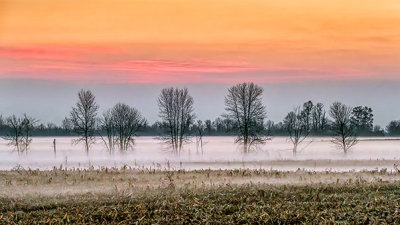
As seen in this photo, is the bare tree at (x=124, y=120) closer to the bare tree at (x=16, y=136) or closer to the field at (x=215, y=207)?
the bare tree at (x=16, y=136)

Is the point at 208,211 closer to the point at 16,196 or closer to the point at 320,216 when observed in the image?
the point at 320,216

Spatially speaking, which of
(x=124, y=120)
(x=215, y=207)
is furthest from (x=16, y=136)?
(x=215, y=207)

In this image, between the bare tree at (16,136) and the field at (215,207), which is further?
the bare tree at (16,136)

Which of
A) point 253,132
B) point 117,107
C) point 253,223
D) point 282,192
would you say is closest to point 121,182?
point 282,192

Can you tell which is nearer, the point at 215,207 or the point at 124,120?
the point at 215,207

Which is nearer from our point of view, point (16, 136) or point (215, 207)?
point (215, 207)

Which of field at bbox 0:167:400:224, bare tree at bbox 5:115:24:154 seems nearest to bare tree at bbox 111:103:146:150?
bare tree at bbox 5:115:24:154

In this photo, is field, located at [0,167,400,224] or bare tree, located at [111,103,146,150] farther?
bare tree, located at [111,103,146,150]

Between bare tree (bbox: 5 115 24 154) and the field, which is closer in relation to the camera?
the field

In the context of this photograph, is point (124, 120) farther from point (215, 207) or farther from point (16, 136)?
point (215, 207)

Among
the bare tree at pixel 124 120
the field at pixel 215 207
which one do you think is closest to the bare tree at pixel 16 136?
the bare tree at pixel 124 120

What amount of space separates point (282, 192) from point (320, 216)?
5529mm

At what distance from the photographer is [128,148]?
114438 millimetres

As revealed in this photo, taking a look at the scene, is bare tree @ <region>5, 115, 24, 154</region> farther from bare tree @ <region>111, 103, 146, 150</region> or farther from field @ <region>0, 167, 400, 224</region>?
field @ <region>0, 167, 400, 224</region>
